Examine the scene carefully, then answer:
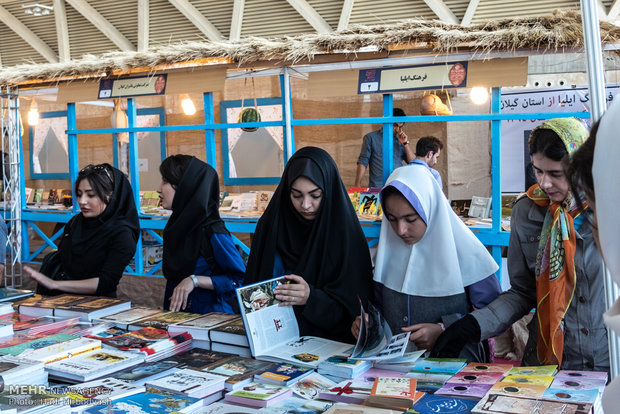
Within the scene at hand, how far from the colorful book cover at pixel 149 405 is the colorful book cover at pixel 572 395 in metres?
0.99

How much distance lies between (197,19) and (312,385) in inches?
366

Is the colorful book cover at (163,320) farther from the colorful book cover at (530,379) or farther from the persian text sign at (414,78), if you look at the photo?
the persian text sign at (414,78)

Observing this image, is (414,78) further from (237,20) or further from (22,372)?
(237,20)

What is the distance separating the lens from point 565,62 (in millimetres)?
6816

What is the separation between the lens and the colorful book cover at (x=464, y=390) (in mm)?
1720

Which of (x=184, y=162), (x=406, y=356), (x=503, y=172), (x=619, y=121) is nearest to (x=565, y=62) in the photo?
(x=503, y=172)

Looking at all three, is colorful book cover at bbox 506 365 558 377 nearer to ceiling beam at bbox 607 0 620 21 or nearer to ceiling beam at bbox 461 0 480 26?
ceiling beam at bbox 607 0 620 21

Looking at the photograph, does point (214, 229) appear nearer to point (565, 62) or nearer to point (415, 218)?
point (415, 218)

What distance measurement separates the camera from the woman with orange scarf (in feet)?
7.03

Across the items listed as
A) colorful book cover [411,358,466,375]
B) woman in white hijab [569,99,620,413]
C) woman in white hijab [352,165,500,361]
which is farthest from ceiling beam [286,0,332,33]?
woman in white hijab [569,99,620,413]

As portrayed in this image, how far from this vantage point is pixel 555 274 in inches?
85.1

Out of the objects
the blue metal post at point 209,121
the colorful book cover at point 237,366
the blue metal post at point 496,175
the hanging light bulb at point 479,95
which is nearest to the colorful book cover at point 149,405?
the colorful book cover at point 237,366

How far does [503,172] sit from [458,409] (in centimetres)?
592

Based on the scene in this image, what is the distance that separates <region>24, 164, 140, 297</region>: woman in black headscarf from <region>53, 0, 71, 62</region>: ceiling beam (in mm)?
8753
